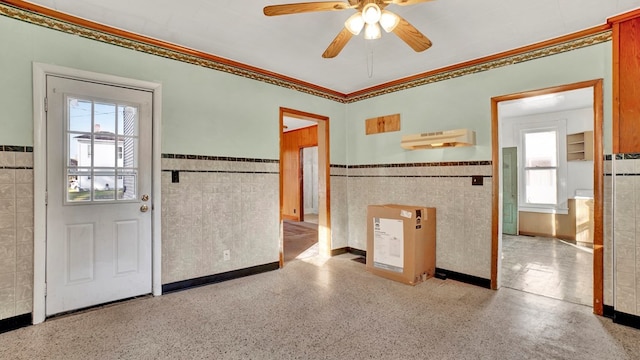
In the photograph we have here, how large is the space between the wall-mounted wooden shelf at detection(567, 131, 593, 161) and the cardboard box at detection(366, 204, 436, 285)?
13.6ft

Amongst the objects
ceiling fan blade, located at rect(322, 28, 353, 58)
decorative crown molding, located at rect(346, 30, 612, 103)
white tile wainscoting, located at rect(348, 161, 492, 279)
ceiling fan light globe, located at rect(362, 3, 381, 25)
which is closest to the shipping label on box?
white tile wainscoting, located at rect(348, 161, 492, 279)

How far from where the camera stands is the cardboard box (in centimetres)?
351

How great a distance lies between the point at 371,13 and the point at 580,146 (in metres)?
6.13

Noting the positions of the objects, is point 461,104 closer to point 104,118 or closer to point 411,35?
point 411,35

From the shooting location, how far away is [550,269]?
4.05m

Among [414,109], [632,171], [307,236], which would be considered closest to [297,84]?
[414,109]

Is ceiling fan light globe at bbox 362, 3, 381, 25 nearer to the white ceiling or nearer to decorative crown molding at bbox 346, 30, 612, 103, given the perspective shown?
the white ceiling

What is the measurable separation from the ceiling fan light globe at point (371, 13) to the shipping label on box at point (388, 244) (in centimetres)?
231

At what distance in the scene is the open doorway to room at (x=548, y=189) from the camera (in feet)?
14.1

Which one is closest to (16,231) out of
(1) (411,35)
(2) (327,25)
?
(2) (327,25)

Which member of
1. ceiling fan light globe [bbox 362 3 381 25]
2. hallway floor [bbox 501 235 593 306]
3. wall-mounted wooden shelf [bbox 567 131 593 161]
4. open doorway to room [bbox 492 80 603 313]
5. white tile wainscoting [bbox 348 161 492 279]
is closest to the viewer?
ceiling fan light globe [bbox 362 3 381 25]

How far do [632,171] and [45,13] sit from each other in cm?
504

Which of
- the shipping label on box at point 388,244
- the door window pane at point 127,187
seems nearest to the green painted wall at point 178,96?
the door window pane at point 127,187

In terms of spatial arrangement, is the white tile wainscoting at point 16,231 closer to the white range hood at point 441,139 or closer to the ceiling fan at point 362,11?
the ceiling fan at point 362,11
